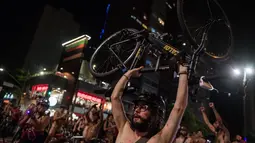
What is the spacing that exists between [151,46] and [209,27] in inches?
56.3

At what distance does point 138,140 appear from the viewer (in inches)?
95.8

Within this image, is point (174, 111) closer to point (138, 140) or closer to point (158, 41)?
point (138, 140)

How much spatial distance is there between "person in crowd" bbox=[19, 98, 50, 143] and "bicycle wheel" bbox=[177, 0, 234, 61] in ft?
20.9

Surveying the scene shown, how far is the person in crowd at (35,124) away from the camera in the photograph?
6969mm

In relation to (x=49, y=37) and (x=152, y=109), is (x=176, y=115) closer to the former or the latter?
(x=152, y=109)

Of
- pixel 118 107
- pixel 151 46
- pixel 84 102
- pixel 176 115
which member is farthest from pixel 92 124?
pixel 84 102

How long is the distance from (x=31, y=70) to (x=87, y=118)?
40.1 metres

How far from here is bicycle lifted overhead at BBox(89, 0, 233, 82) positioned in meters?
3.92

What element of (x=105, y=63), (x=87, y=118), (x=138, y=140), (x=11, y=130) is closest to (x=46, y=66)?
(x=11, y=130)

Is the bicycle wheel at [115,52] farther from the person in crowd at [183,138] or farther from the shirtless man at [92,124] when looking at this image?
the person in crowd at [183,138]

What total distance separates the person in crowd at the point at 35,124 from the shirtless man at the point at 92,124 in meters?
1.79

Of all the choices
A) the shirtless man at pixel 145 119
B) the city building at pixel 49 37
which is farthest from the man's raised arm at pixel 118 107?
the city building at pixel 49 37

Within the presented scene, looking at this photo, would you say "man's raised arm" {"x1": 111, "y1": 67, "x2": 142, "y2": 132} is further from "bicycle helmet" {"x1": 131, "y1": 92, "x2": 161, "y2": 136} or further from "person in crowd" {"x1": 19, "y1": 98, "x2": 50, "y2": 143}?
"person in crowd" {"x1": 19, "y1": 98, "x2": 50, "y2": 143}

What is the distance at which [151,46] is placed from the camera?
4887 mm
